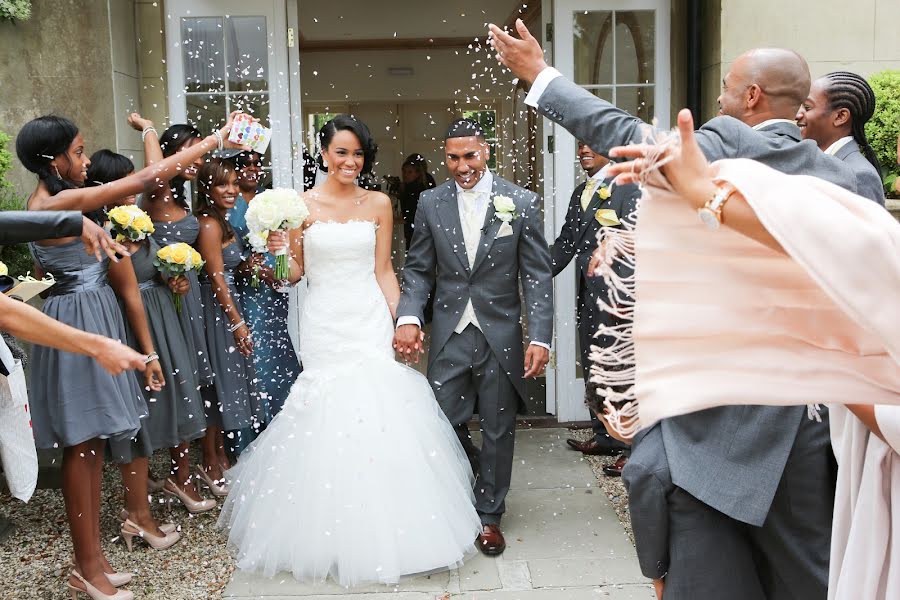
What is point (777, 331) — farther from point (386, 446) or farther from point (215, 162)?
point (215, 162)

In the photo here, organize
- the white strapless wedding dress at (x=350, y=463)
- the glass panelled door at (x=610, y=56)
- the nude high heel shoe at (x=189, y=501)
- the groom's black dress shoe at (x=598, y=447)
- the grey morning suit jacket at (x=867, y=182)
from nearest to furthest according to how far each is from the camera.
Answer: the grey morning suit jacket at (x=867, y=182), the white strapless wedding dress at (x=350, y=463), the nude high heel shoe at (x=189, y=501), the groom's black dress shoe at (x=598, y=447), the glass panelled door at (x=610, y=56)

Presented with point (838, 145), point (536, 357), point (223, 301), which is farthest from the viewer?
point (223, 301)

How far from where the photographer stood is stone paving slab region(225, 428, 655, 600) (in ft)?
12.4

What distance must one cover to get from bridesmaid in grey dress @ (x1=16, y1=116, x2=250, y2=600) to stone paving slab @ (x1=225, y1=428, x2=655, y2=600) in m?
0.68

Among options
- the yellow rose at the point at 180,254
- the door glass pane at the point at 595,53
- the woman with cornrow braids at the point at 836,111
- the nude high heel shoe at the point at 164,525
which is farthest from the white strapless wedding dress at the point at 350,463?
the door glass pane at the point at 595,53

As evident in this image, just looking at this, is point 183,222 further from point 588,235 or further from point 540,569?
point 540,569

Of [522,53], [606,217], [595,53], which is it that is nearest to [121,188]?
[522,53]

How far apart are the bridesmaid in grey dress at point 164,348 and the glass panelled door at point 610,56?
113 inches

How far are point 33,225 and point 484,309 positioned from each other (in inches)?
88.2

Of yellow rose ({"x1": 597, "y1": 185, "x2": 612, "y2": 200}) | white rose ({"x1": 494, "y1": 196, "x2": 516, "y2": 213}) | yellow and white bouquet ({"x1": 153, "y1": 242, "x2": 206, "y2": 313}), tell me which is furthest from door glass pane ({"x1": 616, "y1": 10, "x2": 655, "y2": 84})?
yellow and white bouquet ({"x1": 153, "y1": 242, "x2": 206, "y2": 313})

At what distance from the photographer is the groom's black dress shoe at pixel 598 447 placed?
18.3 feet

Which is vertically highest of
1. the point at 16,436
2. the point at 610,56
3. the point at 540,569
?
the point at 610,56

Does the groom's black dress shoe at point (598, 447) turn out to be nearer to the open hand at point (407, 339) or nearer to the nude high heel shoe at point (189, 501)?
the open hand at point (407, 339)

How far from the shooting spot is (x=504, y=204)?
4398 millimetres
